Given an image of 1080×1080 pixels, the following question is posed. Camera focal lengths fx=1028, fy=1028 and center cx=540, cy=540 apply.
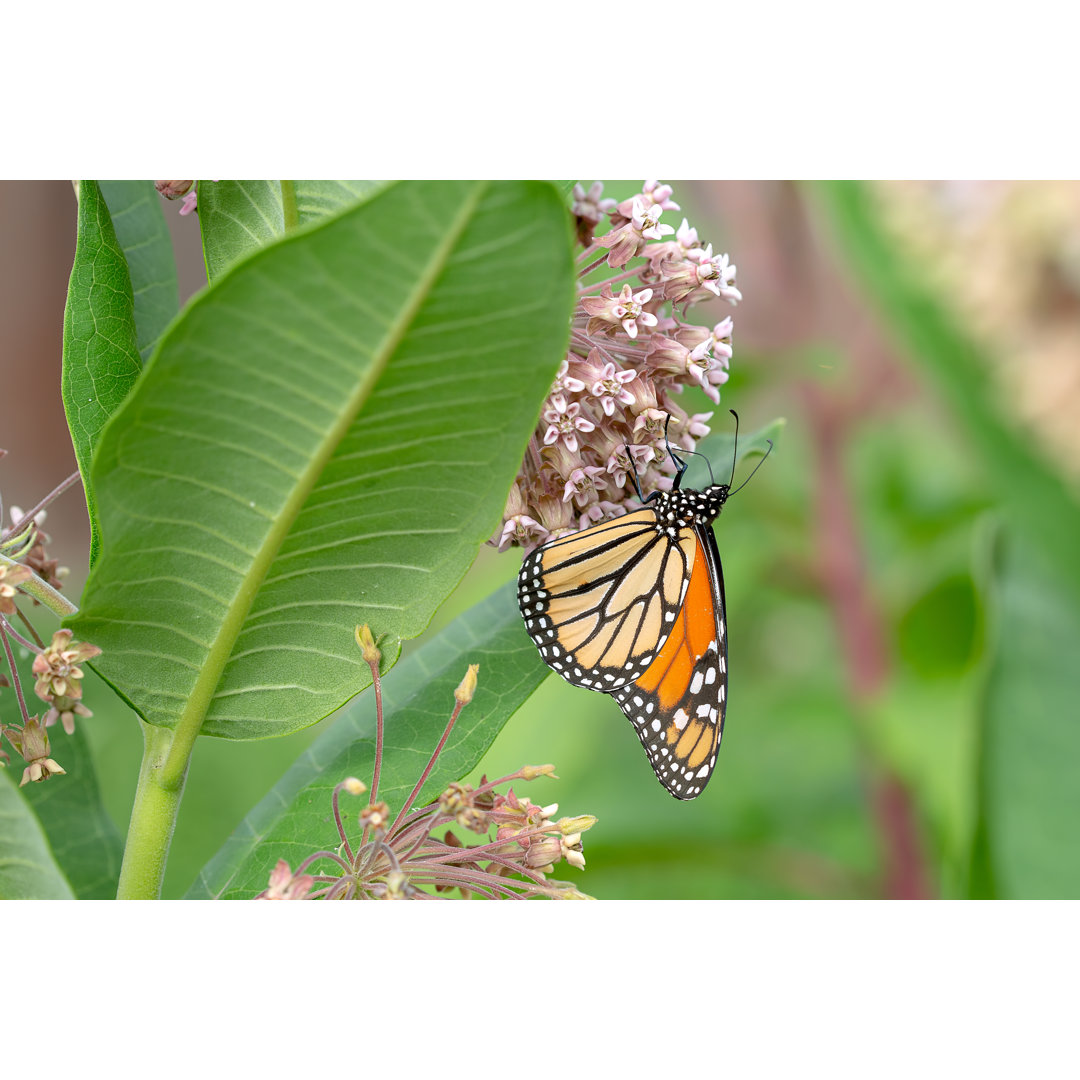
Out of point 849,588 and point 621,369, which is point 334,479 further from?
point 849,588

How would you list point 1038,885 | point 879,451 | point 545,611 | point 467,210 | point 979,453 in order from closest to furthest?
point 467,210, point 545,611, point 1038,885, point 979,453, point 879,451

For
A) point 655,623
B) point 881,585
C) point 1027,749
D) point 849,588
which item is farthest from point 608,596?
point 881,585

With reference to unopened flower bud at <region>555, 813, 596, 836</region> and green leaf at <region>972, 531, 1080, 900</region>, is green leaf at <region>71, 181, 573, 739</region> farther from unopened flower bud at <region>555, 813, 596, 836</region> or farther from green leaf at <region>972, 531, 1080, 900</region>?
green leaf at <region>972, 531, 1080, 900</region>

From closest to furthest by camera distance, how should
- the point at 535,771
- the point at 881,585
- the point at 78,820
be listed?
the point at 535,771, the point at 78,820, the point at 881,585

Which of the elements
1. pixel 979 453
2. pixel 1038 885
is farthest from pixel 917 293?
pixel 1038 885

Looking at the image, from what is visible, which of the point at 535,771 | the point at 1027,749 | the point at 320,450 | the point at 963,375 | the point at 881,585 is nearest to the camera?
the point at 320,450

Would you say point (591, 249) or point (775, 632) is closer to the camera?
point (591, 249)

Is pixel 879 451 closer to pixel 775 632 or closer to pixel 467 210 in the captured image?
pixel 775 632
